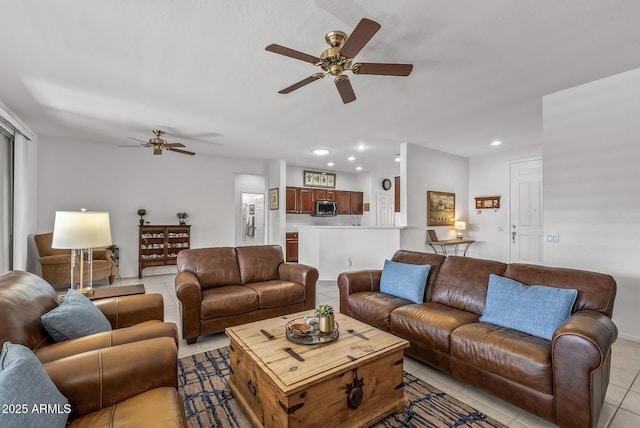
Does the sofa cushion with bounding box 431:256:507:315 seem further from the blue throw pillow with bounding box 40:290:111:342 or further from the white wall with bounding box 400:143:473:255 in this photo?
the blue throw pillow with bounding box 40:290:111:342

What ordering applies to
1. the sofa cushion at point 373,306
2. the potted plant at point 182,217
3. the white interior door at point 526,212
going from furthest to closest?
the potted plant at point 182,217 → the white interior door at point 526,212 → the sofa cushion at point 373,306

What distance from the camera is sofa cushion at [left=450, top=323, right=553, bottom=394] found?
178 centimetres

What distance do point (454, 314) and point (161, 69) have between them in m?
3.35

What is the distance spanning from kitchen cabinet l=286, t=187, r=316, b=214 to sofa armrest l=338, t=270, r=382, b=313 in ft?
14.9

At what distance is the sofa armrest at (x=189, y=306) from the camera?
2830 millimetres

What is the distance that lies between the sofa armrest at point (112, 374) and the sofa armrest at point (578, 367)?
2107 mm

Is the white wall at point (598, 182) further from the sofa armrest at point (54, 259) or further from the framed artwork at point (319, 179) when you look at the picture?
the sofa armrest at point (54, 259)

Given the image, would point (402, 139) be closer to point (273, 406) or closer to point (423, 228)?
point (423, 228)

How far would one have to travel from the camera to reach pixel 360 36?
1730mm

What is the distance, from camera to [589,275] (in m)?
2.17

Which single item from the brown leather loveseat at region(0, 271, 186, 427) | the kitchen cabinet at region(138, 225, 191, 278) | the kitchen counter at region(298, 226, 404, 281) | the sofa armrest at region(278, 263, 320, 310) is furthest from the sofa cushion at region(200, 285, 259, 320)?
the kitchen cabinet at region(138, 225, 191, 278)

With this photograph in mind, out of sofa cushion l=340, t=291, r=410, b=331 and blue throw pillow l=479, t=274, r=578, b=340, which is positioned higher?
blue throw pillow l=479, t=274, r=578, b=340

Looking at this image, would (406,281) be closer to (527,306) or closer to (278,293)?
(527,306)

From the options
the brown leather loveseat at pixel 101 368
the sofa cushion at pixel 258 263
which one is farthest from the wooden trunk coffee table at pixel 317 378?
the sofa cushion at pixel 258 263
